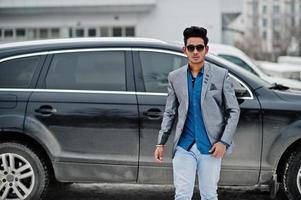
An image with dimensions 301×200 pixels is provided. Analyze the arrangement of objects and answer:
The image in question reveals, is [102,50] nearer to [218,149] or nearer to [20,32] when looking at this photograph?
[218,149]

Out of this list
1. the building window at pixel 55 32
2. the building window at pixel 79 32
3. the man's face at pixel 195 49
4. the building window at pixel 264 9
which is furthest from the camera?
the building window at pixel 264 9

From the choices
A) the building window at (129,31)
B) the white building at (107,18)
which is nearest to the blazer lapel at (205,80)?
the white building at (107,18)

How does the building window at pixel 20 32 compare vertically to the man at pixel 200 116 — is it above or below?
below

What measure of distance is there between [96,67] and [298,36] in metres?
36.9

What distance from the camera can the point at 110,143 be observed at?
→ 482 cm

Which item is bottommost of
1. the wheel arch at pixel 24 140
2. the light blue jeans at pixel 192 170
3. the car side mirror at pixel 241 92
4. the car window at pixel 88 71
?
the wheel arch at pixel 24 140

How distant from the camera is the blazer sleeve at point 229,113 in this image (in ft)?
11.6

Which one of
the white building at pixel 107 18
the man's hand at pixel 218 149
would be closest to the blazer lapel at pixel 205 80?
the man's hand at pixel 218 149

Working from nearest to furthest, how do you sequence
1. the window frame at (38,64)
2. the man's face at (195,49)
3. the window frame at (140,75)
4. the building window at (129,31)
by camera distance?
the man's face at (195,49)
the window frame at (140,75)
the window frame at (38,64)
the building window at (129,31)

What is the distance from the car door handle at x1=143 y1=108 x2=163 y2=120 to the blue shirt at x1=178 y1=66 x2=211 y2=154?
1131mm

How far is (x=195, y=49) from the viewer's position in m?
3.53

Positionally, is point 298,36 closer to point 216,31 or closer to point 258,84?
point 216,31

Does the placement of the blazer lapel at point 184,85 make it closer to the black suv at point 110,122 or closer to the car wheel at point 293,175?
the black suv at point 110,122

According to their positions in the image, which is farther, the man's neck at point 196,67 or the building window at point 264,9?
the building window at point 264,9
